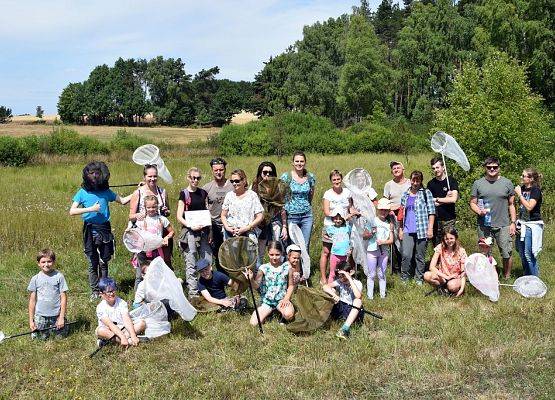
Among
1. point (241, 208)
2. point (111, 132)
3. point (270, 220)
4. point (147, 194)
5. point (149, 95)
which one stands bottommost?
point (270, 220)

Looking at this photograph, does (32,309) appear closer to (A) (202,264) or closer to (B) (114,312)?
(B) (114,312)

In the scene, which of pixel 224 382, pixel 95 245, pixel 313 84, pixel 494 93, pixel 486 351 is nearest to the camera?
pixel 224 382

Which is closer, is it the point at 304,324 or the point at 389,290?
the point at 304,324

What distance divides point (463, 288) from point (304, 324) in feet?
8.00

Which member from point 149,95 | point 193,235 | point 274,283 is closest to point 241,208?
point 193,235

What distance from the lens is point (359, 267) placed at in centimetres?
841

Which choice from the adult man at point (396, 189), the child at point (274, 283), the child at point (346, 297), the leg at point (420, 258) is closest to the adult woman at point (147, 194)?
the child at point (274, 283)

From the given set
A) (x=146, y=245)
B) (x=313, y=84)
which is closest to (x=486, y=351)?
(x=146, y=245)

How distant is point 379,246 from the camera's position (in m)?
7.11

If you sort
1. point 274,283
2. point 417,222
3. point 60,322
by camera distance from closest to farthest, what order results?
point 60,322
point 274,283
point 417,222

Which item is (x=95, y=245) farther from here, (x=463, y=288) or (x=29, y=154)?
(x=29, y=154)

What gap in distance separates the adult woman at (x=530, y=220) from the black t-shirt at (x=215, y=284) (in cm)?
421

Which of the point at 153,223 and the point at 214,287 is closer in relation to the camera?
the point at 153,223

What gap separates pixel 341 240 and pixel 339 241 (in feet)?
0.10
